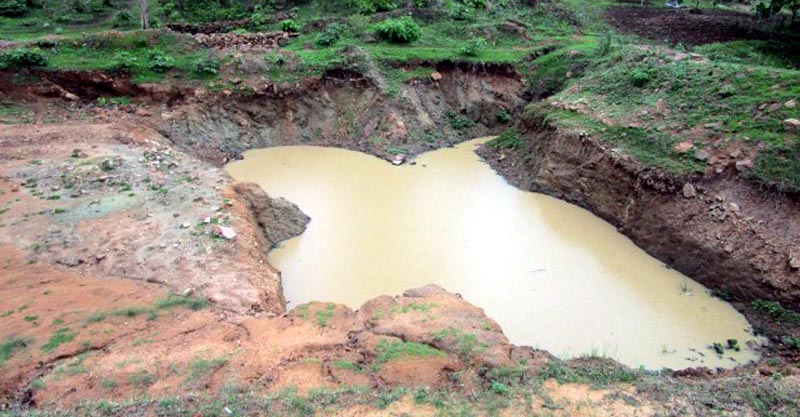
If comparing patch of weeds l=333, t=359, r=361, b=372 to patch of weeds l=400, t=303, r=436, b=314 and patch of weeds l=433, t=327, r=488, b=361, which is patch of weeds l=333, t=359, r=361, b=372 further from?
patch of weeds l=400, t=303, r=436, b=314

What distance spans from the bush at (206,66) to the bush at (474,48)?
29.7 feet

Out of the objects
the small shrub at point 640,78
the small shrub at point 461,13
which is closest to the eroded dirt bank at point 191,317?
the small shrub at point 640,78

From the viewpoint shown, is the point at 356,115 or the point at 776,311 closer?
the point at 776,311

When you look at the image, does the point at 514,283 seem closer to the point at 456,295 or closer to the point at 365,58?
the point at 456,295

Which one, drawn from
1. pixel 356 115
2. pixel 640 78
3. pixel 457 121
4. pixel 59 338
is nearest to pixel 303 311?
pixel 59 338

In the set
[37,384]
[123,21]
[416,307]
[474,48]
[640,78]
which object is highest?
[123,21]

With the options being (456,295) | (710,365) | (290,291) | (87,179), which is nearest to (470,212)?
(456,295)

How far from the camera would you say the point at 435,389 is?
6.97 meters

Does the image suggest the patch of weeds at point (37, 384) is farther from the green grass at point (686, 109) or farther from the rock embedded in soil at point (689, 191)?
the green grass at point (686, 109)

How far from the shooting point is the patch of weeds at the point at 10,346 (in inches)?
284

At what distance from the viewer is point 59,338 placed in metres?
7.61

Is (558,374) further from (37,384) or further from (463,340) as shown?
(37,384)

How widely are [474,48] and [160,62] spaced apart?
36.9ft

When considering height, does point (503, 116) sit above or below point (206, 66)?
below
